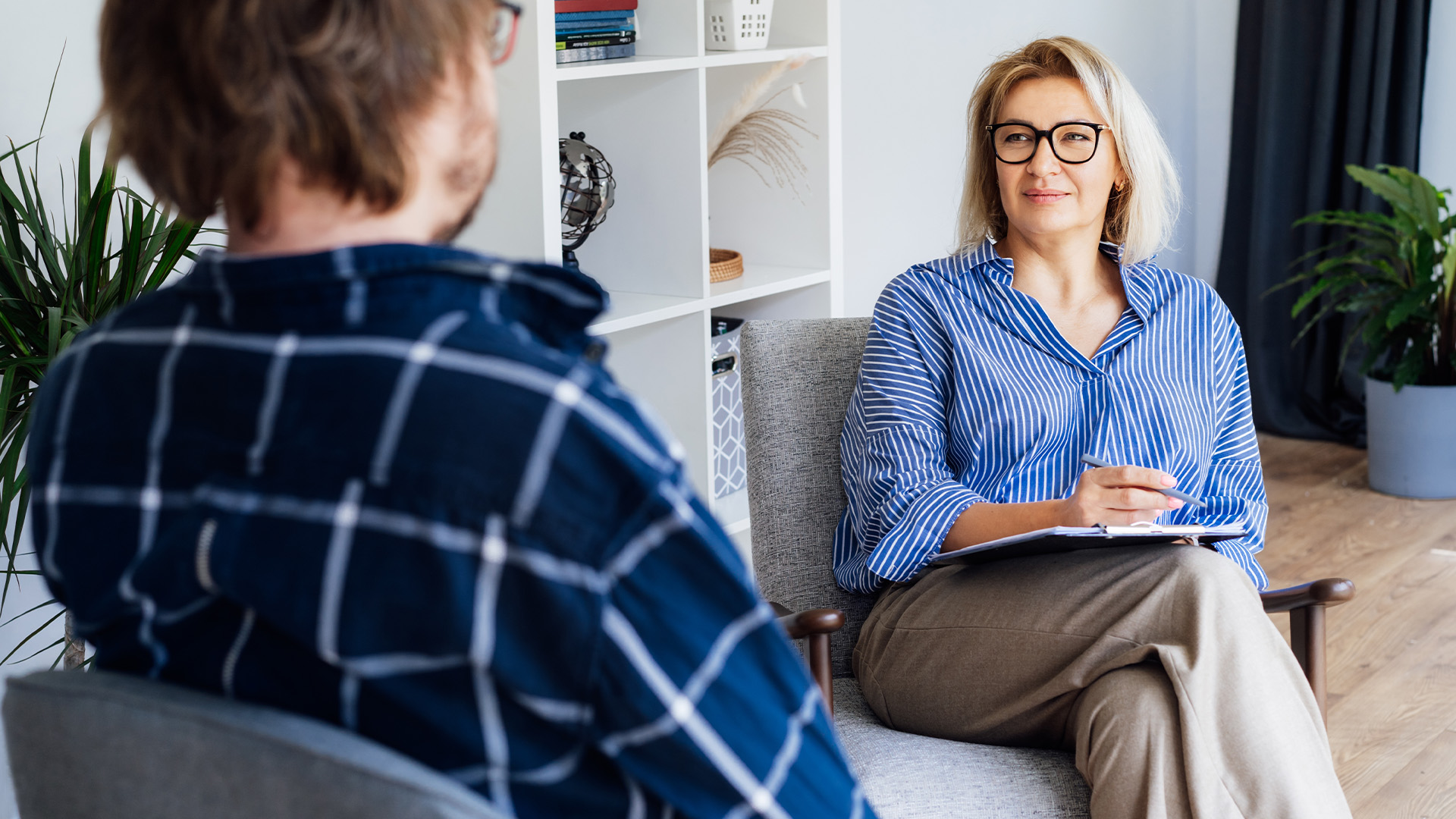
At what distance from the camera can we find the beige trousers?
1254 mm

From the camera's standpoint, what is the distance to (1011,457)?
1.62 metres

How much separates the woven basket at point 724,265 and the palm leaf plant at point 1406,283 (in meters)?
1.95

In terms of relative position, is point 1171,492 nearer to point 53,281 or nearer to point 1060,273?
point 1060,273

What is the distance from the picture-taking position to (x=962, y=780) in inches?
53.7

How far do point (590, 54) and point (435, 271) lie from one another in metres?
1.50

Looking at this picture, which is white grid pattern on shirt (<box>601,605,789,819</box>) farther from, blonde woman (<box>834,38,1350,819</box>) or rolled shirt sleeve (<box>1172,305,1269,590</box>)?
rolled shirt sleeve (<box>1172,305,1269,590</box>)

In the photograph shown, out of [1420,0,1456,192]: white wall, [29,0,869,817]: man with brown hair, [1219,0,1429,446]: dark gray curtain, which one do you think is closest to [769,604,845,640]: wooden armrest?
[29,0,869,817]: man with brown hair

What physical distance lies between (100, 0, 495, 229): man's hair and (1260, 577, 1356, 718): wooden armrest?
1.18 m

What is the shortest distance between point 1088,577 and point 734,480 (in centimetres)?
113

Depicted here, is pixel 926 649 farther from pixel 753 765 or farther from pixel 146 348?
pixel 146 348

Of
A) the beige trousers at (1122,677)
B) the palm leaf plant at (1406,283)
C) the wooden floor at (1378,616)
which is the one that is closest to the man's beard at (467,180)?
the beige trousers at (1122,677)

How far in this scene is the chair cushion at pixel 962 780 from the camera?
1331 millimetres

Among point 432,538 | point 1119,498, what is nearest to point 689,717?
point 432,538

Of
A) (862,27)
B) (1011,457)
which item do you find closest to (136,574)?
(1011,457)
